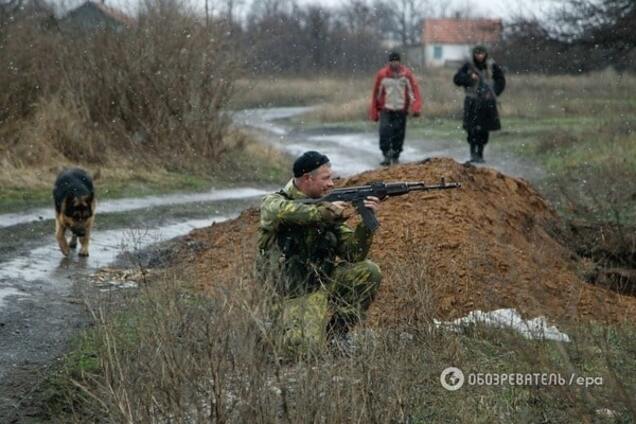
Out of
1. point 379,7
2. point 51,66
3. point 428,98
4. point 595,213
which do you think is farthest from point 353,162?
point 379,7

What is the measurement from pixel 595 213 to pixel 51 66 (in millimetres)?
11511

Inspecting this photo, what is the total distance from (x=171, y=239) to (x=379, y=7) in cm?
8668

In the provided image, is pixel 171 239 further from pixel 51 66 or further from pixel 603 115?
pixel 603 115

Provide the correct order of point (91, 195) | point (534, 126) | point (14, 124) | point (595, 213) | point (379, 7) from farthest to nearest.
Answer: point (379, 7), point (534, 126), point (14, 124), point (595, 213), point (91, 195)

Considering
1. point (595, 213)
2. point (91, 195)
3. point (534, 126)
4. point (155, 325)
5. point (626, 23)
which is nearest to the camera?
point (155, 325)

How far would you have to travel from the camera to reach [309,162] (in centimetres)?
714

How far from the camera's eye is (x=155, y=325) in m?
5.52

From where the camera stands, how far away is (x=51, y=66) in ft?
67.6

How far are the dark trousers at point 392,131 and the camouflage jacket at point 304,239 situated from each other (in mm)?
11554

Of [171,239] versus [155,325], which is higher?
[155,325]

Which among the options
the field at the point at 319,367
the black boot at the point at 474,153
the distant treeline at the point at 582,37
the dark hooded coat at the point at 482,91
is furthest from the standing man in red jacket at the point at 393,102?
the distant treeline at the point at 582,37

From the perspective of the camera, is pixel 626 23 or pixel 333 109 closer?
pixel 626 23

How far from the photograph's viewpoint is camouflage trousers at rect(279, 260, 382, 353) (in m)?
5.70

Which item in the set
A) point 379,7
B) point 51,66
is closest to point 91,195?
point 51,66
